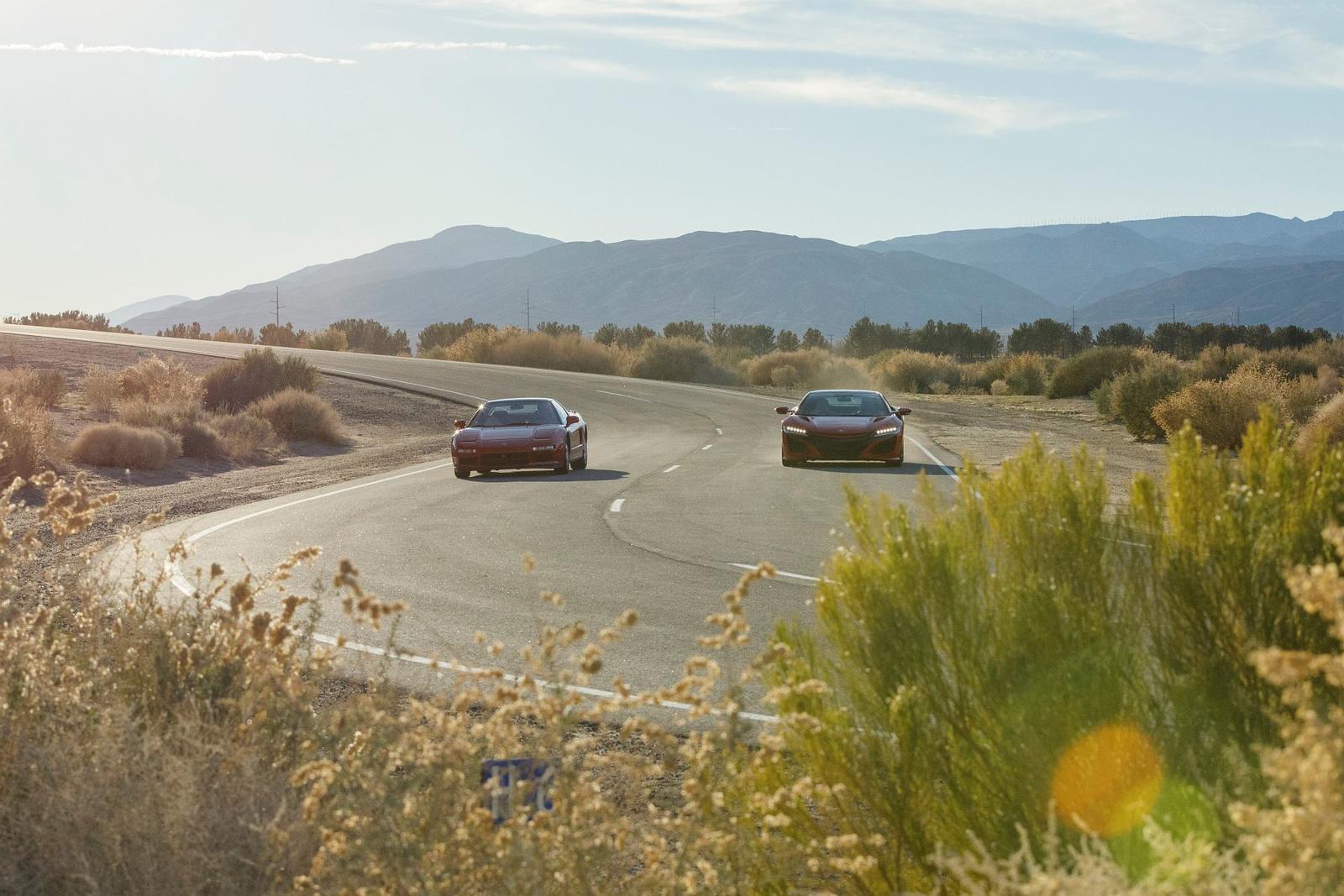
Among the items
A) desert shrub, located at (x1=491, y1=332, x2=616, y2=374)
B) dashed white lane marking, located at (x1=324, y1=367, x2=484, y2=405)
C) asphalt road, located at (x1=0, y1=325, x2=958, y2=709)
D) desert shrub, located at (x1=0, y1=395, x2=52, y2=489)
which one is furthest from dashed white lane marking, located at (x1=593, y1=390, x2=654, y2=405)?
desert shrub, located at (x1=0, y1=395, x2=52, y2=489)

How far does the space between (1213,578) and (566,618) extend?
6.97 metres

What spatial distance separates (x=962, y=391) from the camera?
6688cm

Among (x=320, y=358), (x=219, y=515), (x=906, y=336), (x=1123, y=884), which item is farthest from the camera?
(x=906, y=336)

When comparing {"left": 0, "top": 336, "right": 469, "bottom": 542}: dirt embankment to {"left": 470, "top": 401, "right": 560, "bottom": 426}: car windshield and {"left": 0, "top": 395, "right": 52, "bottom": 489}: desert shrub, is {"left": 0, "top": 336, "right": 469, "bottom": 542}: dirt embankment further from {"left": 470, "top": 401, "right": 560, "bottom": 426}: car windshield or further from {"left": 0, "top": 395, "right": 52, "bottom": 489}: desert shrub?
{"left": 470, "top": 401, "right": 560, "bottom": 426}: car windshield

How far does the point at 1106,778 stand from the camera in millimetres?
4152

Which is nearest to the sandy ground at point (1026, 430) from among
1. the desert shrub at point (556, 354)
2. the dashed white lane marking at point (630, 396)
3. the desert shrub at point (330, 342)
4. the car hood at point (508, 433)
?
the car hood at point (508, 433)

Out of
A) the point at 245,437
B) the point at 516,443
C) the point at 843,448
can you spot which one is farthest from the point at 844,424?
the point at 245,437

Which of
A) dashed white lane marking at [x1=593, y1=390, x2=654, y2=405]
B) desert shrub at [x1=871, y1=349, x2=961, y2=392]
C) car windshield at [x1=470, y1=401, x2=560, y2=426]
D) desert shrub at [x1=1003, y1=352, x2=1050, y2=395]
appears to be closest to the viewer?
car windshield at [x1=470, y1=401, x2=560, y2=426]

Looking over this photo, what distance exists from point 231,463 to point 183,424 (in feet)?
5.28

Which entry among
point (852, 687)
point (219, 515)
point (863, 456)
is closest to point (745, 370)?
point (863, 456)

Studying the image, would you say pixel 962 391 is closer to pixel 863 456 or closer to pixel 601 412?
pixel 601 412

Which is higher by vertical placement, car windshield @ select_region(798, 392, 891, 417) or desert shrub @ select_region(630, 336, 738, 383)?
car windshield @ select_region(798, 392, 891, 417)

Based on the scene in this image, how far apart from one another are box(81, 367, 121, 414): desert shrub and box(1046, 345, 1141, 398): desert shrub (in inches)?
1270

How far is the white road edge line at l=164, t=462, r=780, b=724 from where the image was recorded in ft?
16.2
